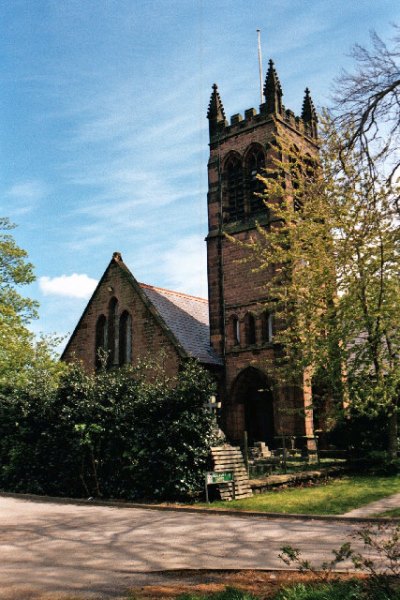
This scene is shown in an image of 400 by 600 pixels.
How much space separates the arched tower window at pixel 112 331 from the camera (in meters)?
28.0

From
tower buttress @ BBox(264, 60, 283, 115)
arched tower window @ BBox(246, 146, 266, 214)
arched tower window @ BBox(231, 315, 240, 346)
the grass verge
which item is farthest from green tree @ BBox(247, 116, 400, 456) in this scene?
tower buttress @ BBox(264, 60, 283, 115)

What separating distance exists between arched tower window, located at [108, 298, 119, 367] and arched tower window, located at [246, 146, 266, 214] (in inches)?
364

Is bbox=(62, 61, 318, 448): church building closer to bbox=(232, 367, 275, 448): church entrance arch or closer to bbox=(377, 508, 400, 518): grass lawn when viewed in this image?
bbox=(232, 367, 275, 448): church entrance arch

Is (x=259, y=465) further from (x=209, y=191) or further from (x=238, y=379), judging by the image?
(x=209, y=191)

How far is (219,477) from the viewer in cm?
1245

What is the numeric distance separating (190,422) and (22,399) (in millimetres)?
6697

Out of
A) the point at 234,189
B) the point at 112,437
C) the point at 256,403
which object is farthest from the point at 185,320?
the point at 112,437

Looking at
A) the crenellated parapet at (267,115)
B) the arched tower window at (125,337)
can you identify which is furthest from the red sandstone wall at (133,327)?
the crenellated parapet at (267,115)

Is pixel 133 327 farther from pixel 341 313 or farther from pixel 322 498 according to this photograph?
pixel 322 498

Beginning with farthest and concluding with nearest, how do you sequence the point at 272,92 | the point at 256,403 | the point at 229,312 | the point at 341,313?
the point at 272,92, the point at 229,312, the point at 256,403, the point at 341,313

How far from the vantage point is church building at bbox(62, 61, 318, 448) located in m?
26.0

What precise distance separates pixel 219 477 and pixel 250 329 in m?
15.4

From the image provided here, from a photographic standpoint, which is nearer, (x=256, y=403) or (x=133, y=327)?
(x=133, y=327)

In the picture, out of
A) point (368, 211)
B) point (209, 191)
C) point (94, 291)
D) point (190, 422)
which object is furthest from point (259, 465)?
point (209, 191)
